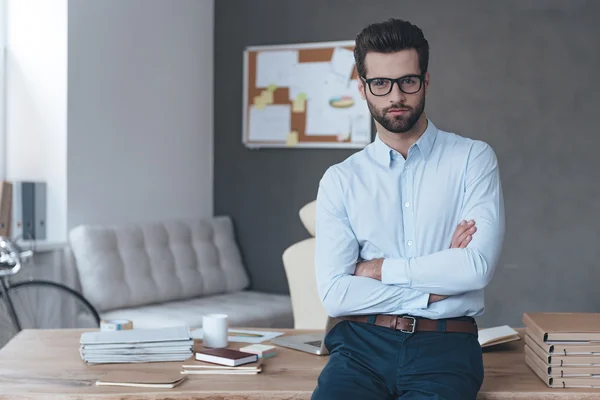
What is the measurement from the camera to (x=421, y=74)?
7.29 feet

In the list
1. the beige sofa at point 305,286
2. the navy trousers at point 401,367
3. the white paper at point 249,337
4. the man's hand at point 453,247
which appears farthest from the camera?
the beige sofa at point 305,286

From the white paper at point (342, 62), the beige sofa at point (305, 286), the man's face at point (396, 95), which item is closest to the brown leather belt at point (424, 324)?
the man's face at point (396, 95)

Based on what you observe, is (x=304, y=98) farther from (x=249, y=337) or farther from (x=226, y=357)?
(x=226, y=357)

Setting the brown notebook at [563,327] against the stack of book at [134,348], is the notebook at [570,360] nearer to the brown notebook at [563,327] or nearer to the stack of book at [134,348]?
the brown notebook at [563,327]

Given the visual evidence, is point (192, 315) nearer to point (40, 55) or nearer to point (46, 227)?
point (46, 227)

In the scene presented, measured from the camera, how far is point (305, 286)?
3.80 metres

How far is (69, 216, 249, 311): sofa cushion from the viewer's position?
4.63 m

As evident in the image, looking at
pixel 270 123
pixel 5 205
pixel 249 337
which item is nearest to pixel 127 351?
pixel 249 337

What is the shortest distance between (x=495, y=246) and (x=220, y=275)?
3363mm

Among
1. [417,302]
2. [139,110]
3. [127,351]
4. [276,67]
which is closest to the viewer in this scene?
[417,302]

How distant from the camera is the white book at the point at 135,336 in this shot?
7.65 feet

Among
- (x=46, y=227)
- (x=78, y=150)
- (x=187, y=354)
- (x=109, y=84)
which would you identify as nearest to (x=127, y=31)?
(x=109, y=84)

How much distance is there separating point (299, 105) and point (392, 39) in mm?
3170

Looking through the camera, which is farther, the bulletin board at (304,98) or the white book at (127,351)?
the bulletin board at (304,98)
